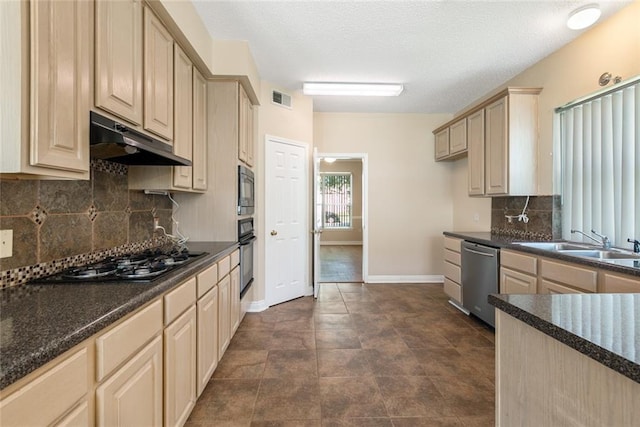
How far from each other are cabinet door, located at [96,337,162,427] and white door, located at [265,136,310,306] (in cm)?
224

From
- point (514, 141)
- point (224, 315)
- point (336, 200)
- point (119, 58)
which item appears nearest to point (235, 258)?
point (224, 315)

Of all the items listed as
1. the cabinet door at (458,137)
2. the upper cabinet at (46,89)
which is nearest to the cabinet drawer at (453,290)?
the cabinet door at (458,137)

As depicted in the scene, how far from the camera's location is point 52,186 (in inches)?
57.0

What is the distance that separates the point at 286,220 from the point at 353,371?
2040mm

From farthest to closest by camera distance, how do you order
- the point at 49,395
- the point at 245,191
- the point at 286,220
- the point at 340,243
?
the point at 340,243, the point at 286,220, the point at 245,191, the point at 49,395

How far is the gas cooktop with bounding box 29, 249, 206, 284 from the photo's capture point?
132 centimetres

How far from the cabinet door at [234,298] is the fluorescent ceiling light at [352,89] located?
2.37 meters

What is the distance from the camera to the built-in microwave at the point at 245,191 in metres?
2.79

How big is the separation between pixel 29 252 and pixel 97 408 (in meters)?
0.86

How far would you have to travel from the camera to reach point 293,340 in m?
2.72

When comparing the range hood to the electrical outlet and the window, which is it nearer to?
the electrical outlet

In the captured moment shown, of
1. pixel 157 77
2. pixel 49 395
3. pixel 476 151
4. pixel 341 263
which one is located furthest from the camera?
pixel 341 263

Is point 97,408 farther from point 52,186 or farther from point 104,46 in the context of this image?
point 104,46

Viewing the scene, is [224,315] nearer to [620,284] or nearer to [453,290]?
[620,284]
